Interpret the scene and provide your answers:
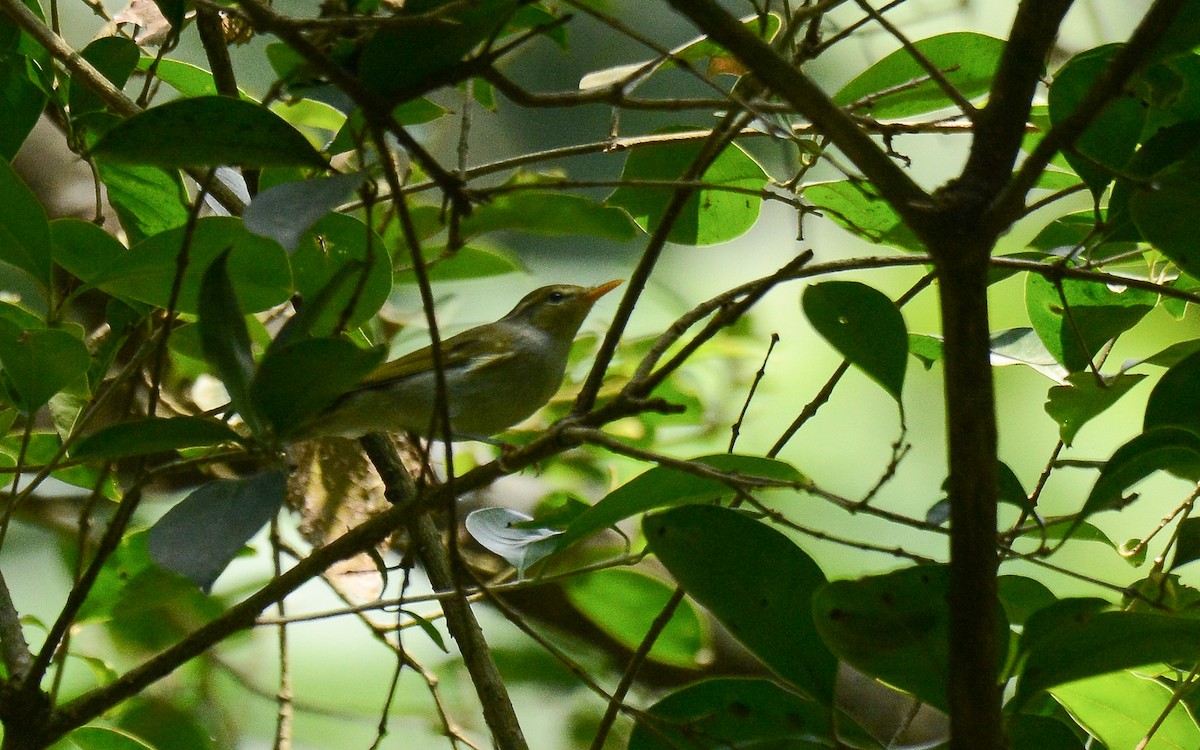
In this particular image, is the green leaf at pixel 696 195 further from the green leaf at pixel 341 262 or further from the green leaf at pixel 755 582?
the green leaf at pixel 755 582

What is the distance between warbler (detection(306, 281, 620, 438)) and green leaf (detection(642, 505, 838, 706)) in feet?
3.12

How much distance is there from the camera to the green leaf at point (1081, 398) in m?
1.17

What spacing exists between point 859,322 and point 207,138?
616 mm

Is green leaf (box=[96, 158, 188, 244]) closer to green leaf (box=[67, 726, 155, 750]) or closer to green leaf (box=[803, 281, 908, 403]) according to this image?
green leaf (box=[67, 726, 155, 750])

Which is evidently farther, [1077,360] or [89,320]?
[89,320]

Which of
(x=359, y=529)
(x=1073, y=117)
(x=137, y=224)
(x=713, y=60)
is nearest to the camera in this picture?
(x=1073, y=117)

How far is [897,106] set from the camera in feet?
4.80

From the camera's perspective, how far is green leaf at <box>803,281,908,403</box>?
103cm

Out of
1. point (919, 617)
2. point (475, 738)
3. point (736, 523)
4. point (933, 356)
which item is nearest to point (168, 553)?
point (736, 523)

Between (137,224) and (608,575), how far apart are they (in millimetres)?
899

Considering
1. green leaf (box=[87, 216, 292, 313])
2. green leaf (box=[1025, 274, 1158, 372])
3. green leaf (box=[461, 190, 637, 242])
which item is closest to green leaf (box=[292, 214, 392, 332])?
green leaf (box=[87, 216, 292, 313])

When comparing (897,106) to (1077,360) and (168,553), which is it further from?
(168,553)

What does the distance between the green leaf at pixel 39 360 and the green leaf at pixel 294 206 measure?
0.40 m

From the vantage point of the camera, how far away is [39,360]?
1.10 meters
